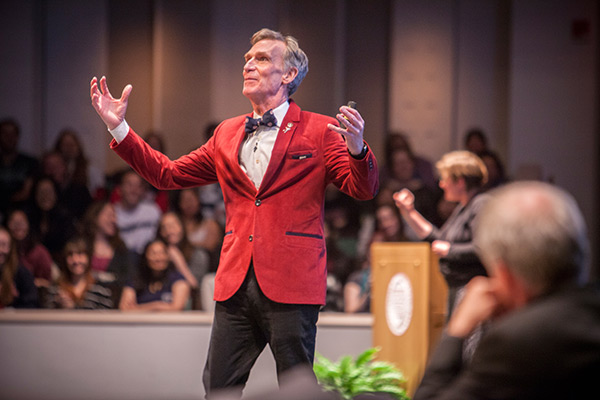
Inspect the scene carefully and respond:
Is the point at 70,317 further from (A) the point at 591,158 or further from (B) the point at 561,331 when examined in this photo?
(A) the point at 591,158

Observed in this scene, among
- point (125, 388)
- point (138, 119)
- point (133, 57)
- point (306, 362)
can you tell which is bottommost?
point (125, 388)

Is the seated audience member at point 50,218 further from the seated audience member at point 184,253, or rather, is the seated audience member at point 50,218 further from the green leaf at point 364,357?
the green leaf at point 364,357

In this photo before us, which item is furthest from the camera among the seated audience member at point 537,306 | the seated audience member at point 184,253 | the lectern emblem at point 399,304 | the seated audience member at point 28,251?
the seated audience member at point 28,251

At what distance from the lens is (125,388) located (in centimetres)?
420

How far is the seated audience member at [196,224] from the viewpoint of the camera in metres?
5.40

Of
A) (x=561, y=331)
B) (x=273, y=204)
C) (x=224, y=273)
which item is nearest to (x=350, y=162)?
(x=273, y=204)

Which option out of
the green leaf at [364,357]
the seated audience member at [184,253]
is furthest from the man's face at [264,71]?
the seated audience member at [184,253]

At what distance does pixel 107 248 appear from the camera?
5.23 metres

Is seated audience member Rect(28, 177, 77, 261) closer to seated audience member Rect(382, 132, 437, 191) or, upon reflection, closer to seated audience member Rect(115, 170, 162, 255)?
seated audience member Rect(115, 170, 162, 255)

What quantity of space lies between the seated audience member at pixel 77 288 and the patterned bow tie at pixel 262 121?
2.93 m

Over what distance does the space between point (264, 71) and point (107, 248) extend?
10.8 feet

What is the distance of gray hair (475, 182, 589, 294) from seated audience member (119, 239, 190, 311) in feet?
12.6

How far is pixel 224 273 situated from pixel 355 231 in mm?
3545

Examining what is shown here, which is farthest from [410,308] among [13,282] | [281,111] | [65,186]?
[65,186]
